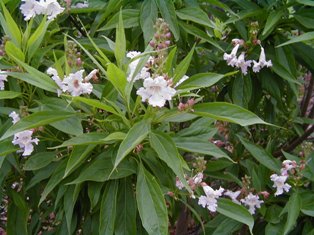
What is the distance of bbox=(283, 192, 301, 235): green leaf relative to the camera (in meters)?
1.83

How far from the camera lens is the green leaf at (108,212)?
168 cm

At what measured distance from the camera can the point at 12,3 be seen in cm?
204

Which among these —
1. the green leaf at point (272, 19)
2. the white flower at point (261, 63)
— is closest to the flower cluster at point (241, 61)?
the white flower at point (261, 63)

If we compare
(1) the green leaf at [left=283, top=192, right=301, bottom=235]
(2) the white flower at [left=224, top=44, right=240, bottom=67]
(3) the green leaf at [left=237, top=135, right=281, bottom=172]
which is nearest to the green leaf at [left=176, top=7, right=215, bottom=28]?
(2) the white flower at [left=224, top=44, right=240, bottom=67]

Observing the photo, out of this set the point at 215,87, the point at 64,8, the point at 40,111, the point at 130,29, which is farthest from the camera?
the point at 215,87

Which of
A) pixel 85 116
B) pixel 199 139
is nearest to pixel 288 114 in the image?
pixel 199 139

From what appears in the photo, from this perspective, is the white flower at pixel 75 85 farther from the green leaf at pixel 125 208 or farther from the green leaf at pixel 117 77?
the green leaf at pixel 125 208

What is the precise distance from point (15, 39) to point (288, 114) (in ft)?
5.02

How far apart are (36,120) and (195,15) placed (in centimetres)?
80

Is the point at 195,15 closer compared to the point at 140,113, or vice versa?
the point at 140,113

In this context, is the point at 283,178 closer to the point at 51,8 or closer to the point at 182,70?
the point at 182,70

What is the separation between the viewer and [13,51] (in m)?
1.65

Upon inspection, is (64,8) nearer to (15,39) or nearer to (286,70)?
(15,39)

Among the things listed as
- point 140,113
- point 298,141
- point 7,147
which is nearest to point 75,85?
point 140,113
